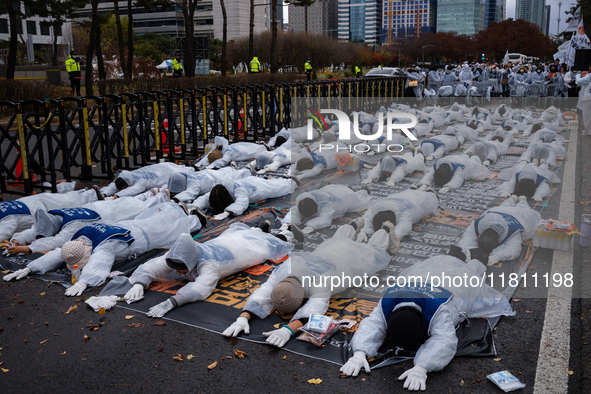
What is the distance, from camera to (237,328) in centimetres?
431

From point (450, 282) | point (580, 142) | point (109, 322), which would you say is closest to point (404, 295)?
point (450, 282)

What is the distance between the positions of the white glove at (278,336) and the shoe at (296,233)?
6.52 ft

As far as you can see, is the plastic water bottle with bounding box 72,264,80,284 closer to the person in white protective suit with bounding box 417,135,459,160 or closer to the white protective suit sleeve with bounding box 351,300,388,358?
the white protective suit sleeve with bounding box 351,300,388,358

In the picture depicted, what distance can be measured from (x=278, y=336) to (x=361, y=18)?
161673 mm

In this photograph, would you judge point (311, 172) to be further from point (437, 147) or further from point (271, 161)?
point (437, 147)

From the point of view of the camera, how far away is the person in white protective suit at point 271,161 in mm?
10180

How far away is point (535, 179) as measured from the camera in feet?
27.6

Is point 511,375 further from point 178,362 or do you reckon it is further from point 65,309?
point 65,309

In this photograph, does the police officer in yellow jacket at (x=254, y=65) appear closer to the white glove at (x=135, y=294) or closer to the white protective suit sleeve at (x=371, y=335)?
the white glove at (x=135, y=294)

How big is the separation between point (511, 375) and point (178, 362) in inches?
94.8

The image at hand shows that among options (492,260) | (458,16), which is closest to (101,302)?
(492,260)

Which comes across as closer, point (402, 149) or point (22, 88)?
point (402, 149)

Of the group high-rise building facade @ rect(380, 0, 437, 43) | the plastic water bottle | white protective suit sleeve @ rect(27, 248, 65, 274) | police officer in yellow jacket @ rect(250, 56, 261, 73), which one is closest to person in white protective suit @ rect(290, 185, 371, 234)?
the plastic water bottle

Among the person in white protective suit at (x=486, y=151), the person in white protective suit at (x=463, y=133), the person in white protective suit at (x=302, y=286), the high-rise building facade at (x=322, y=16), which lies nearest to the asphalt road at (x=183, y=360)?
the person in white protective suit at (x=302, y=286)
